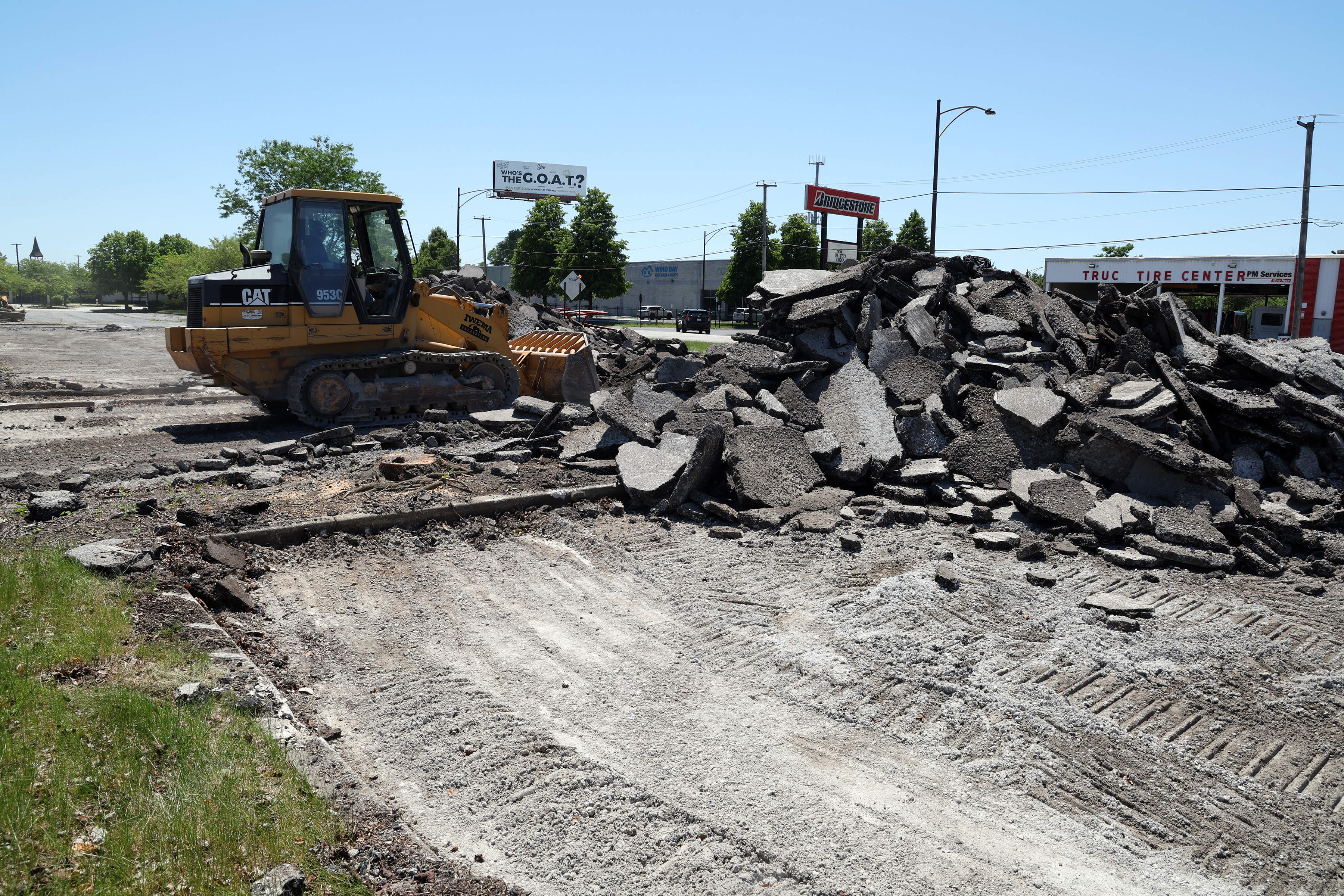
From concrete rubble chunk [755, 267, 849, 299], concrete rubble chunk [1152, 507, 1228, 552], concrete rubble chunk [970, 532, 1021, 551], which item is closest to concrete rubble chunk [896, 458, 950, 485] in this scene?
concrete rubble chunk [970, 532, 1021, 551]

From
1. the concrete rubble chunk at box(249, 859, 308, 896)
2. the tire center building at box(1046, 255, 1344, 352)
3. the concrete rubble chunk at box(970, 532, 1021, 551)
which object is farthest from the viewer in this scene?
the tire center building at box(1046, 255, 1344, 352)

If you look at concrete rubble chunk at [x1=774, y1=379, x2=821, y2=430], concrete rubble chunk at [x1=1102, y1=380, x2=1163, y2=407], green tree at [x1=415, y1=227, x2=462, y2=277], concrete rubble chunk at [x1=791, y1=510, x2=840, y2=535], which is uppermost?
green tree at [x1=415, y1=227, x2=462, y2=277]

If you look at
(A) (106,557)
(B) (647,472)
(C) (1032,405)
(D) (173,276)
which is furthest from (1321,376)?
(D) (173,276)

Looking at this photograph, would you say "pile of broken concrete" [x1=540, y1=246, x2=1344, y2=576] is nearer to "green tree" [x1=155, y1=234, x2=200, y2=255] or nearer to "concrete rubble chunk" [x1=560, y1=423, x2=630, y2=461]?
"concrete rubble chunk" [x1=560, y1=423, x2=630, y2=461]

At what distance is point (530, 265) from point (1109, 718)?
71.8 meters

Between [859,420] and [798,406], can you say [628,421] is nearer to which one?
[798,406]

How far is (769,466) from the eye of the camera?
942 centimetres

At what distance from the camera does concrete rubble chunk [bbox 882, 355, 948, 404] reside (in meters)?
10.7

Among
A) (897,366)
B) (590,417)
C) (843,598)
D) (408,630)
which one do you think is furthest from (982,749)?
(590,417)

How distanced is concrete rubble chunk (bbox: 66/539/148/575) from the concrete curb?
88cm

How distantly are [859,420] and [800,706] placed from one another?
231 inches

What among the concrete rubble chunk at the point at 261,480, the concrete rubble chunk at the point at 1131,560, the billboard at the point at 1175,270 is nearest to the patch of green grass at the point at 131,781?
the concrete rubble chunk at the point at 261,480

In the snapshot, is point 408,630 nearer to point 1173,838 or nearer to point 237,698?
point 237,698

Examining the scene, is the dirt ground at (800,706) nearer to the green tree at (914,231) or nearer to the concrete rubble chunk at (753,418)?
the concrete rubble chunk at (753,418)
